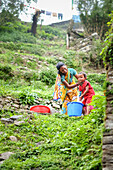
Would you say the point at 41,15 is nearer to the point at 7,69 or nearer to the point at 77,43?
the point at 77,43

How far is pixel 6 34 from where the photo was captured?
52.3 feet

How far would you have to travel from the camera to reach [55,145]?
12.1 feet

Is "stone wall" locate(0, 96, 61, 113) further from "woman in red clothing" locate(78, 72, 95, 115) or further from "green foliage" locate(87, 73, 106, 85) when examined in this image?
"green foliage" locate(87, 73, 106, 85)

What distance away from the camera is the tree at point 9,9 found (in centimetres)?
1688

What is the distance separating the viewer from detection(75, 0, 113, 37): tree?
1584cm

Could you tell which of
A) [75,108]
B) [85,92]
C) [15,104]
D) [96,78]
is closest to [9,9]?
[96,78]

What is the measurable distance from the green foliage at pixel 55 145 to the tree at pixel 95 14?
12663 millimetres

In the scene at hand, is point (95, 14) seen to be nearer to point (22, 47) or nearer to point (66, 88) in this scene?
point (22, 47)

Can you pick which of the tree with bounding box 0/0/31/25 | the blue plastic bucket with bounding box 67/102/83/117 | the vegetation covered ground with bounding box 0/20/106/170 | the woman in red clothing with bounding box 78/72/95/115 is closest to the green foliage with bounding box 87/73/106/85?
the vegetation covered ground with bounding box 0/20/106/170

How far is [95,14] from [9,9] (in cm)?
663

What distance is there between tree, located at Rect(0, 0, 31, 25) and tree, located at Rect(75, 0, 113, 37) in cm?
455

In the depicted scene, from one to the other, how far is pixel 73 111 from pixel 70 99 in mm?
848

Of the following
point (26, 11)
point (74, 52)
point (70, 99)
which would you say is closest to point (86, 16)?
point (74, 52)

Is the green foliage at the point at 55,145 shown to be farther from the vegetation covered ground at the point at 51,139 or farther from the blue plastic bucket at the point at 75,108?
the blue plastic bucket at the point at 75,108
